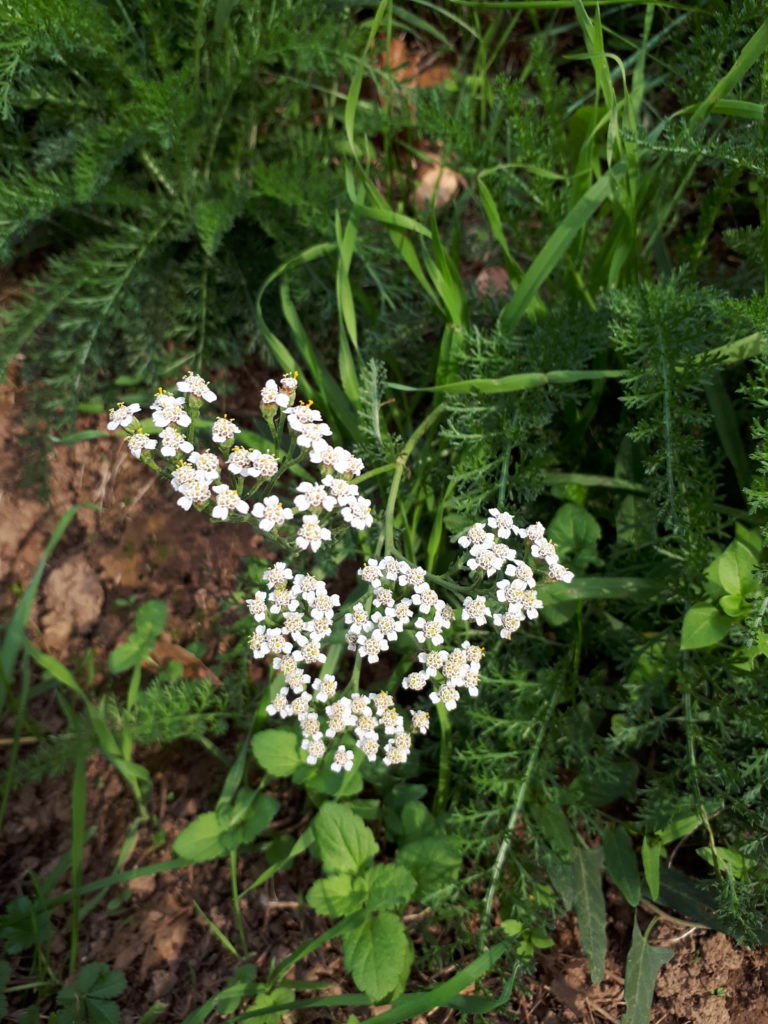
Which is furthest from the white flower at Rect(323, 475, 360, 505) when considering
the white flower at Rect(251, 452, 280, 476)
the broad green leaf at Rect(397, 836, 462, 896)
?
the broad green leaf at Rect(397, 836, 462, 896)

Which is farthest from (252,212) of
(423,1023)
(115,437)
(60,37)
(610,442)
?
(423,1023)

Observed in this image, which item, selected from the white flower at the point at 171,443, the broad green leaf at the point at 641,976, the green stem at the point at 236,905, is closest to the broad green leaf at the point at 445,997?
the broad green leaf at the point at 641,976

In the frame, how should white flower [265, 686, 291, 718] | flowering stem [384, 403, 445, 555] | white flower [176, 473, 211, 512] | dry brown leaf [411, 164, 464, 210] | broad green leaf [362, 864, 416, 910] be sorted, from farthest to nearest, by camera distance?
dry brown leaf [411, 164, 464, 210] → broad green leaf [362, 864, 416, 910] → flowering stem [384, 403, 445, 555] → white flower [265, 686, 291, 718] → white flower [176, 473, 211, 512]

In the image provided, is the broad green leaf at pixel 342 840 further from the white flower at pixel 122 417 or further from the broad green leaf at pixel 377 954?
the white flower at pixel 122 417

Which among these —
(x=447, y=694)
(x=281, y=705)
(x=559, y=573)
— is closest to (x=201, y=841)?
(x=281, y=705)

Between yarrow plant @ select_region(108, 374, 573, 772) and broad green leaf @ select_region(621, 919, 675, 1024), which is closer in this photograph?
yarrow plant @ select_region(108, 374, 573, 772)

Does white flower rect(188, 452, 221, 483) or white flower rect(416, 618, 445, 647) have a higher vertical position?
white flower rect(188, 452, 221, 483)

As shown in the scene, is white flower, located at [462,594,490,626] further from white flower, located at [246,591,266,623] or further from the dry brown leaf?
the dry brown leaf

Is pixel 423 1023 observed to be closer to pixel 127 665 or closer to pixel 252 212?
pixel 127 665
